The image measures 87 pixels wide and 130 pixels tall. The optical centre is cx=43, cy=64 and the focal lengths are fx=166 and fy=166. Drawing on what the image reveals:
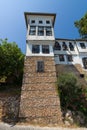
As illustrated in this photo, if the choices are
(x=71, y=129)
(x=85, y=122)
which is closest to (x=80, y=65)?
(x=85, y=122)

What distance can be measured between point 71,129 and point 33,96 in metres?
5.60

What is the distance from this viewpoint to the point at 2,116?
17391 mm

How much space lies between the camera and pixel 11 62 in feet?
80.8

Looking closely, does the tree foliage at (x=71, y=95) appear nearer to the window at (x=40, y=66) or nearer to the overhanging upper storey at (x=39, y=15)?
the window at (x=40, y=66)

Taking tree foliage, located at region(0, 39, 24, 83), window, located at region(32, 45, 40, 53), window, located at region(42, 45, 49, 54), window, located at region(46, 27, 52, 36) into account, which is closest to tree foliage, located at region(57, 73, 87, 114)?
window, located at region(42, 45, 49, 54)

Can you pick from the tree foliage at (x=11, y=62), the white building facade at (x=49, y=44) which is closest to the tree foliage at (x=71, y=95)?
the white building facade at (x=49, y=44)

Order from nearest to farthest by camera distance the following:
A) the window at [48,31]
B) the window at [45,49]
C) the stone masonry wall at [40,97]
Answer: the stone masonry wall at [40,97], the window at [45,49], the window at [48,31]

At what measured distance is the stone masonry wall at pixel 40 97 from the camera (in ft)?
57.4

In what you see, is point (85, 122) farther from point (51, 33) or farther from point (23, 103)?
point (51, 33)

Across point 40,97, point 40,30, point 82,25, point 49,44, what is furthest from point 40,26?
point 40,97

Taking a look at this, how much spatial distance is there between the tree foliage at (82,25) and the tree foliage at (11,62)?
12873mm

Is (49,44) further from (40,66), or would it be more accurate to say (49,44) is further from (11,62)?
(11,62)

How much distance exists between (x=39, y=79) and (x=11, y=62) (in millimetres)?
6086

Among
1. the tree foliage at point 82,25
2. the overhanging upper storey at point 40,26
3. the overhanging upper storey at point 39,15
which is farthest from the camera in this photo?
the tree foliage at point 82,25
